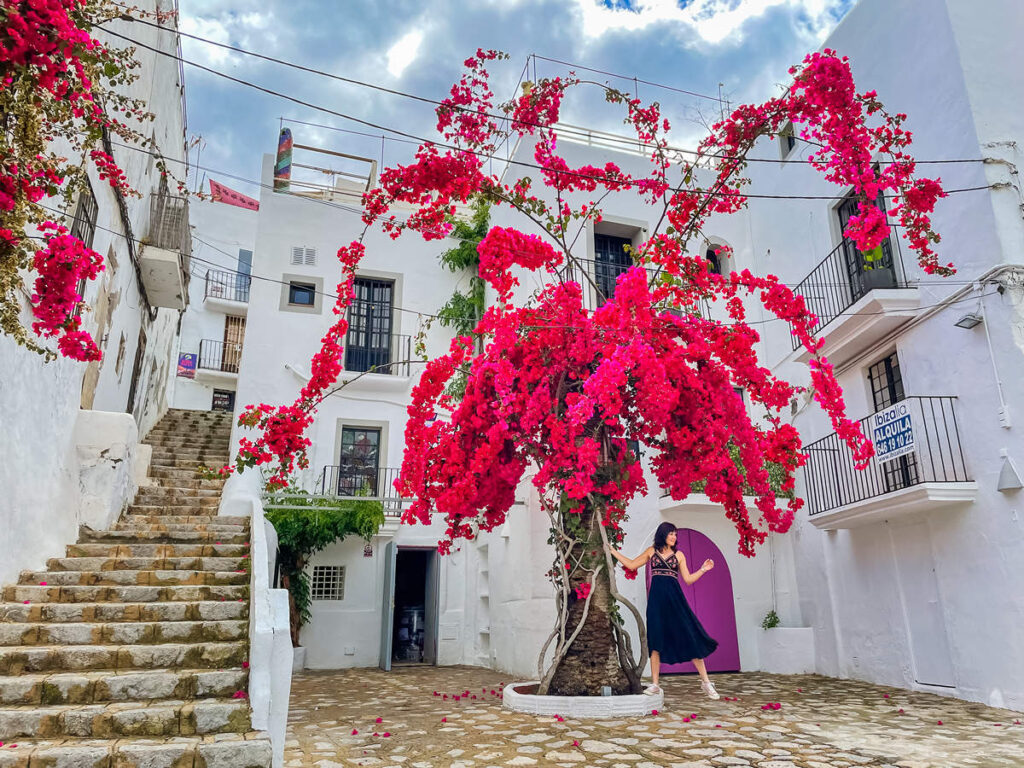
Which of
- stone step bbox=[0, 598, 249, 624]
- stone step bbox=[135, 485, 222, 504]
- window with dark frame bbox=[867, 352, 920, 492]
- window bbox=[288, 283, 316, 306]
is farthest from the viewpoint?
window bbox=[288, 283, 316, 306]

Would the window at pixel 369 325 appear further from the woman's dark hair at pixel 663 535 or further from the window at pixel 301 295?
the woman's dark hair at pixel 663 535

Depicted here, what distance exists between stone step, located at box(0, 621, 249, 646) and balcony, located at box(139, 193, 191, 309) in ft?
22.6

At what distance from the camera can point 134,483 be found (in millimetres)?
8445

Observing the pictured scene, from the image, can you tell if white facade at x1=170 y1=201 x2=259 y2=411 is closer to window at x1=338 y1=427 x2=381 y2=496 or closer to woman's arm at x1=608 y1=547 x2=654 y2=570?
window at x1=338 y1=427 x2=381 y2=496

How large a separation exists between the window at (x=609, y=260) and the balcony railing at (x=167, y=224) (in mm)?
6693

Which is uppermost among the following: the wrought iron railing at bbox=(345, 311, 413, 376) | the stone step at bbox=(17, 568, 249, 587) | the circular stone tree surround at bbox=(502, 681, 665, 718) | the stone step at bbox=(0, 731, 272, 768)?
the wrought iron railing at bbox=(345, 311, 413, 376)

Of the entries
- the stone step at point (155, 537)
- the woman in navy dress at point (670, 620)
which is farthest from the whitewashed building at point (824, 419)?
the woman in navy dress at point (670, 620)

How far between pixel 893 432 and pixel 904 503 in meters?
0.82

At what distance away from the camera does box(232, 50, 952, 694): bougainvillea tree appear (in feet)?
20.9

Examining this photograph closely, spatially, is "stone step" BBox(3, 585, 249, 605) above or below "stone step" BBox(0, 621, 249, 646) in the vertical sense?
above

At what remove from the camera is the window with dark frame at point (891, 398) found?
8461mm

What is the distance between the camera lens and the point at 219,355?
64.3 ft

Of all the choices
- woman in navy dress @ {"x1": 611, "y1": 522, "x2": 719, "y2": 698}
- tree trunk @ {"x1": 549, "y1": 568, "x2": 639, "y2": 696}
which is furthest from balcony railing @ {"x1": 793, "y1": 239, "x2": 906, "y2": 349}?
tree trunk @ {"x1": 549, "y1": 568, "x2": 639, "y2": 696}

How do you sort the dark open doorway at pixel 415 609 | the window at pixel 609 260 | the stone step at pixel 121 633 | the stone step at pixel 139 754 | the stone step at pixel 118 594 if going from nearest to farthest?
the stone step at pixel 139 754 → the stone step at pixel 121 633 → the stone step at pixel 118 594 → the window at pixel 609 260 → the dark open doorway at pixel 415 609
